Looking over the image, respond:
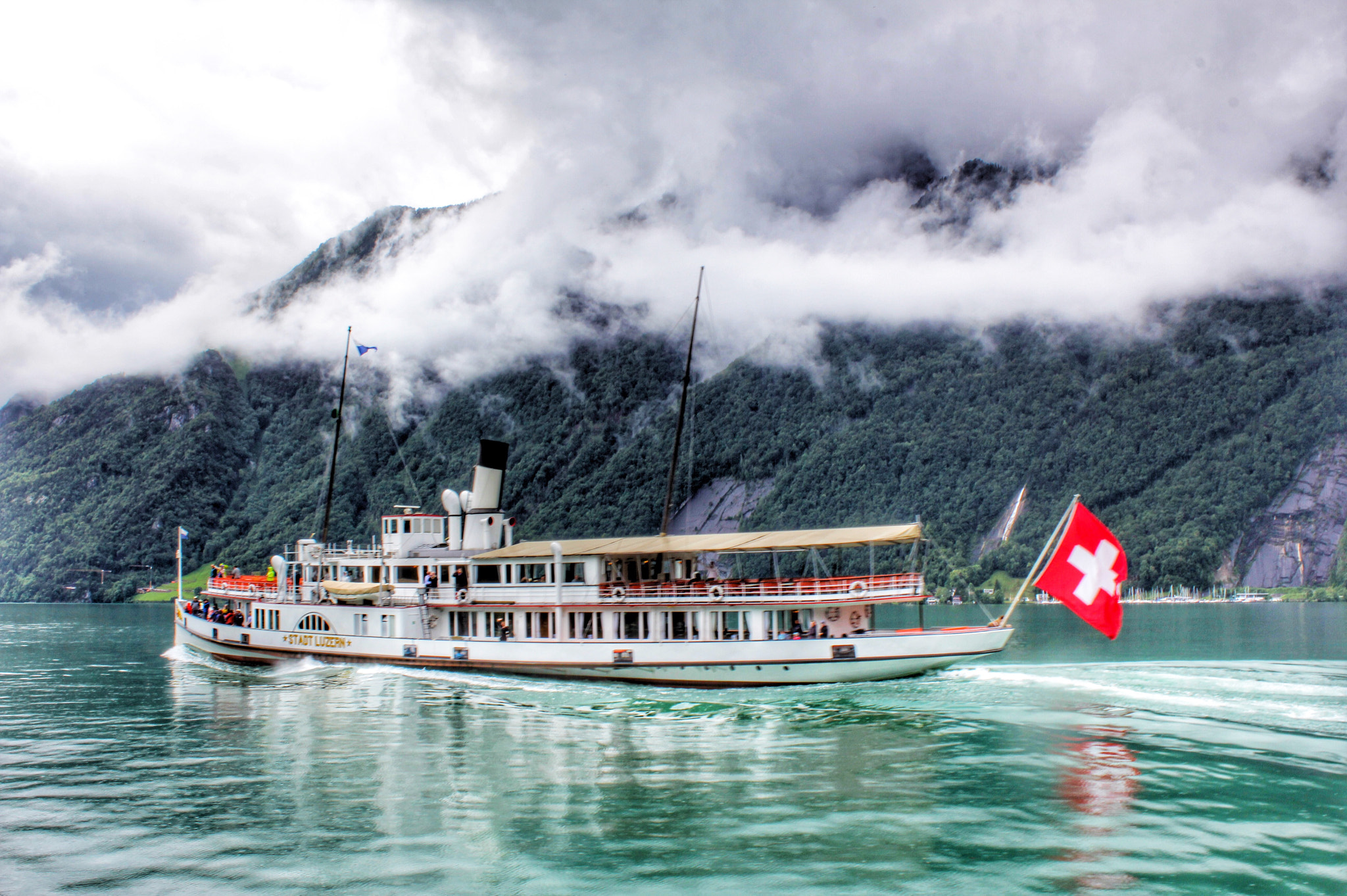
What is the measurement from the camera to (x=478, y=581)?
40.4 metres

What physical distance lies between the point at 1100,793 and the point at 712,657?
16274 millimetres

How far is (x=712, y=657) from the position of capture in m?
33.7

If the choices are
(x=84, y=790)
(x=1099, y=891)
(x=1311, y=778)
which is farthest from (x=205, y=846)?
(x=1311, y=778)

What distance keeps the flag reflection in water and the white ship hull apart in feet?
22.5

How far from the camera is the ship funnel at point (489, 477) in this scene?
44.5m

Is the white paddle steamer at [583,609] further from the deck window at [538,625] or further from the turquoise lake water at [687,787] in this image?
the turquoise lake water at [687,787]

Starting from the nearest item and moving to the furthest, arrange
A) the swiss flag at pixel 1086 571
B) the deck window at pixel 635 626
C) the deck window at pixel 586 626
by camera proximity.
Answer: the swiss flag at pixel 1086 571
the deck window at pixel 635 626
the deck window at pixel 586 626

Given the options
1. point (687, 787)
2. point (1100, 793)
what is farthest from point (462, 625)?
point (1100, 793)

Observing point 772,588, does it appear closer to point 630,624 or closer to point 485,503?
point 630,624

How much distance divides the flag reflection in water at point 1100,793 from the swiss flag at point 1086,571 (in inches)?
155

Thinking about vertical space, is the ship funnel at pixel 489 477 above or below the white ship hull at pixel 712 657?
above

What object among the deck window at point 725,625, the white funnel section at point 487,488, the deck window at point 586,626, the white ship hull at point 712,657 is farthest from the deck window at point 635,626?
the white funnel section at point 487,488

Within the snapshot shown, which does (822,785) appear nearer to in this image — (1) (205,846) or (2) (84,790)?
(1) (205,846)

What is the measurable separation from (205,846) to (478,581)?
946 inches
